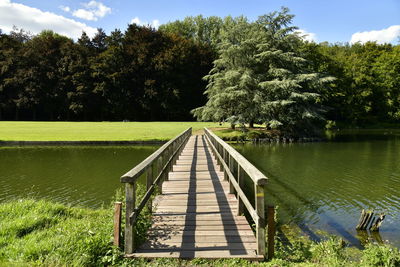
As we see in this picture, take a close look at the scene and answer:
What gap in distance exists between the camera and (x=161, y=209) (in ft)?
20.3

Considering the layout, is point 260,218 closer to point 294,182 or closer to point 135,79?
point 294,182

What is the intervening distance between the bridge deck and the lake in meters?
2.25

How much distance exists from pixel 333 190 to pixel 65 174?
435 inches

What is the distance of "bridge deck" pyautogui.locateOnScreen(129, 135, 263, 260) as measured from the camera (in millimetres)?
4266

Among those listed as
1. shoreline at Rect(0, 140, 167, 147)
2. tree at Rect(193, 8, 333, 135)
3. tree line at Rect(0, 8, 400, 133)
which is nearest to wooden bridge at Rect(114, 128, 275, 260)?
shoreline at Rect(0, 140, 167, 147)

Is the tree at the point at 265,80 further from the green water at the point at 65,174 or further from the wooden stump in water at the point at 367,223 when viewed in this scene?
the wooden stump in water at the point at 367,223

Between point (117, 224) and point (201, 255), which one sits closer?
point (201, 255)

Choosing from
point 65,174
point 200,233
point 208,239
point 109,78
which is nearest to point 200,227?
point 200,233

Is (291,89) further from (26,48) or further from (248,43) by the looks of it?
(26,48)

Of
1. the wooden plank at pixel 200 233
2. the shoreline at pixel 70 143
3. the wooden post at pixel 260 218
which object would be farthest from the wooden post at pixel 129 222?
the shoreline at pixel 70 143

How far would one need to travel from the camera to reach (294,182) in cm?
1223

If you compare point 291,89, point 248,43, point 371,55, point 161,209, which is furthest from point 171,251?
point 371,55

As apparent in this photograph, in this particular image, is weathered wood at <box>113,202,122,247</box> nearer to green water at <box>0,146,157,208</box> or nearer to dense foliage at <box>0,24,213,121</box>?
green water at <box>0,146,157,208</box>

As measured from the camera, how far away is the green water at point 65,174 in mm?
9945
